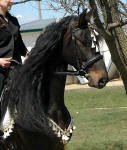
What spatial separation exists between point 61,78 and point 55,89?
0.47 ft

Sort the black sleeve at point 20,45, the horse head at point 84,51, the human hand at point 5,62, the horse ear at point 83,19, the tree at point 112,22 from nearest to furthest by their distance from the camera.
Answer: the horse head at point 84,51
the horse ear at point 83,19
the human hand at point 5,62
the black sleeve at point 20,45
the tree at point 112,22

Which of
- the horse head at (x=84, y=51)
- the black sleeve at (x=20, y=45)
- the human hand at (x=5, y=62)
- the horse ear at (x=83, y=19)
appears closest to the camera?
the horse head at (x=84, y=51)

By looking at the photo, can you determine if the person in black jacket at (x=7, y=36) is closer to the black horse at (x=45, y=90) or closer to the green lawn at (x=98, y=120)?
the black horse at (x=45, y=90)

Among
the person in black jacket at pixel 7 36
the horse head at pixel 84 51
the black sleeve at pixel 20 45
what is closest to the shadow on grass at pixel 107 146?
the black sleeve at pixel 20 45

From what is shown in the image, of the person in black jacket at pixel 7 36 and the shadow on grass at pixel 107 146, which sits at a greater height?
the person in black jacket at pixel 7 36

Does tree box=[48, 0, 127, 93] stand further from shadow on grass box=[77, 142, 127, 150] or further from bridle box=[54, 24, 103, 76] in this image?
bridle box=[54, 24, 103, 76]

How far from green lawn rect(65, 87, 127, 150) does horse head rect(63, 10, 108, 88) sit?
419cm

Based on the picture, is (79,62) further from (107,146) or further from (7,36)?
(107,146)

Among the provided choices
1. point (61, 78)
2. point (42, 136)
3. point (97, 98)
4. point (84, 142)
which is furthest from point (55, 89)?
point (97, 98)

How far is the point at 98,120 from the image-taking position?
13.0m

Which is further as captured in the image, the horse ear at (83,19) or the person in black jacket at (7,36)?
the person in black jacket at (7,36)

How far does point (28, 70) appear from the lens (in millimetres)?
5074

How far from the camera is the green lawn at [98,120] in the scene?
9332 mm

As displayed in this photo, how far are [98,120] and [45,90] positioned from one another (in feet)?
26.3
